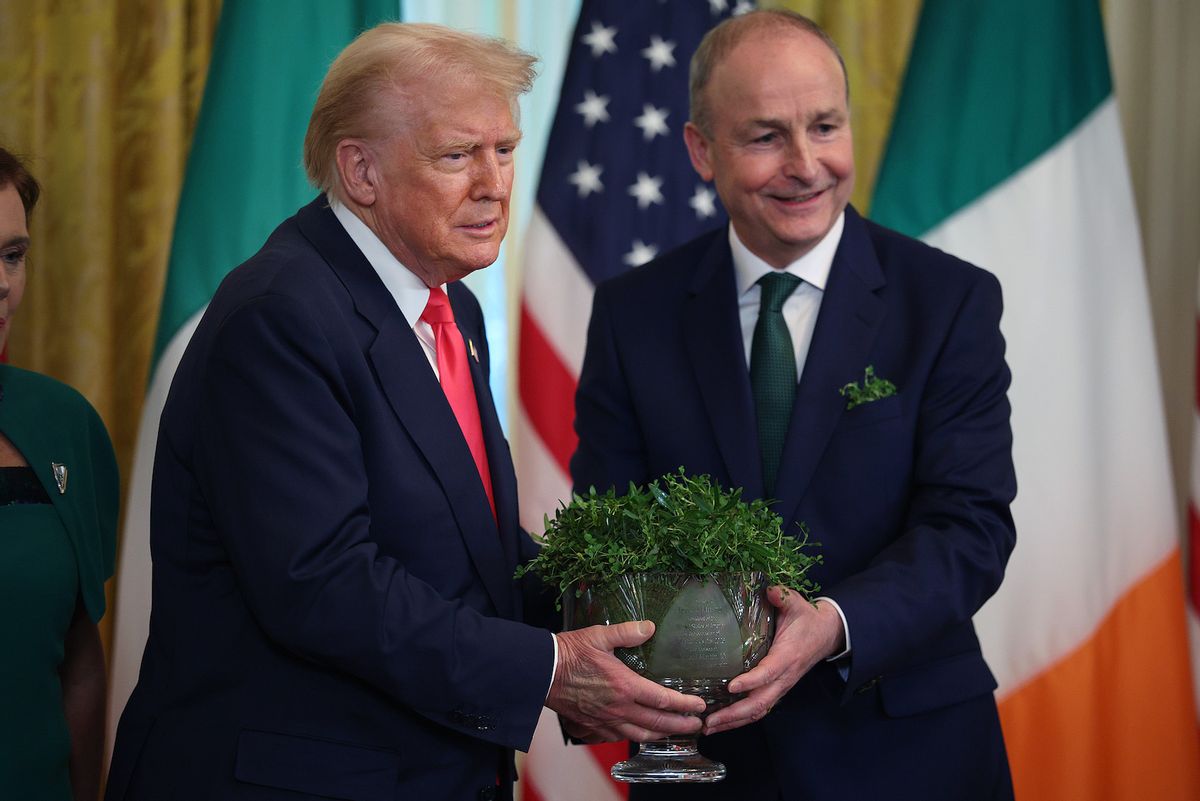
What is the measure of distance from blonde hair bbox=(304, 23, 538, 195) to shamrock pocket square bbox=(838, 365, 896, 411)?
2.72 ft

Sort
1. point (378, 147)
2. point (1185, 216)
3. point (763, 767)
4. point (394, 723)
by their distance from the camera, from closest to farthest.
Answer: point (394, 723) < point (378, 147) < point (763, 767) < point (1185, 216)

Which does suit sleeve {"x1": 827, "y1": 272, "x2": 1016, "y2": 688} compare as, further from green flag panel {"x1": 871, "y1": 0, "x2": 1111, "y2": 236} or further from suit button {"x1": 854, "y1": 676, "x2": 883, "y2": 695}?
green flag panel {"x1": 871, "y1": 0, "x2": 1111, "y2": 236}

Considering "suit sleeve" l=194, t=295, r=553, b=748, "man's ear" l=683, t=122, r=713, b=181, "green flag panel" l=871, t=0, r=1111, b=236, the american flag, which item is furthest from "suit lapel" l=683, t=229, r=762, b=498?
"green flag panel" l=871, t=0, r=1111, b=236

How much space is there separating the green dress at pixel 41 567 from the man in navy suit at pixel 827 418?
96cm

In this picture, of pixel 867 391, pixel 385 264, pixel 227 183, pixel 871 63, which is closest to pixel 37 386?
pixel 385 264

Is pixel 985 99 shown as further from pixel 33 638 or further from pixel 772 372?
pixel 33 638

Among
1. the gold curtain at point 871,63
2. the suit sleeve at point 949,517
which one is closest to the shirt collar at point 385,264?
the suit sleeve at point 949,517

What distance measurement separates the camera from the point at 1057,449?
3598 millimetres

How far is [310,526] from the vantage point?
175 centimetres

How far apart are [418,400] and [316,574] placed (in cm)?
33

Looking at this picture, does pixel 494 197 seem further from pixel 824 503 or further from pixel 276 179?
pixel 276 179

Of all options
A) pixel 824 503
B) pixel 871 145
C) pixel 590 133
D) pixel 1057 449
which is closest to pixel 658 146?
pixel 590 133

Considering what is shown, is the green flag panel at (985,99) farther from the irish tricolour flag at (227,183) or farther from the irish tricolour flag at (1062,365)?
the irish tricolour flag at (227,183)

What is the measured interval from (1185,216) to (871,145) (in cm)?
97
